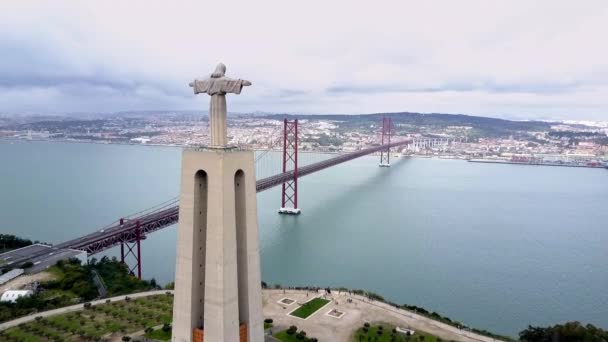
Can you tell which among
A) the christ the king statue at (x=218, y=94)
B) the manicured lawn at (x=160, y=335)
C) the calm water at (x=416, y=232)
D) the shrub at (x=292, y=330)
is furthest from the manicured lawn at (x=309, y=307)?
the christ the king statue at (x=218, y=94)

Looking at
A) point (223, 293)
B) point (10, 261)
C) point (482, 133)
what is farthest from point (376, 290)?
point (482, 133)

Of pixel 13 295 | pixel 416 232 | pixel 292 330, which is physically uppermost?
pixel 13 295

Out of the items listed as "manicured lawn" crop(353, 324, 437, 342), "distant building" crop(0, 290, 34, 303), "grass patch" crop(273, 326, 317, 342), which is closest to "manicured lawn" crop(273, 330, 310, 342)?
"grass patch" crop(273, 326, 317, 342)

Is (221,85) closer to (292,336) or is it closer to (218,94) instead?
(218,94)

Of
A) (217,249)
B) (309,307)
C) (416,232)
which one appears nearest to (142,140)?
(416,232)

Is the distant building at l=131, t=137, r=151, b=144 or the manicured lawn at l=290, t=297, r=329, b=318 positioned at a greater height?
the distant building at l=131, t=137, r=151, b=144

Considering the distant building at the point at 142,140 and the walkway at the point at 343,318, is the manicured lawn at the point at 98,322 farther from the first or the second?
the distant building at the point at 142,140

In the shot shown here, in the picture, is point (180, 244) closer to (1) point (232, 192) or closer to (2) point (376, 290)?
(1) point (232, 192)

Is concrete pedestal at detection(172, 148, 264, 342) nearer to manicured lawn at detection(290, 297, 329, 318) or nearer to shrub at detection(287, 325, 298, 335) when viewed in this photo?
shrub at detection(287, 325, 298, 335)
